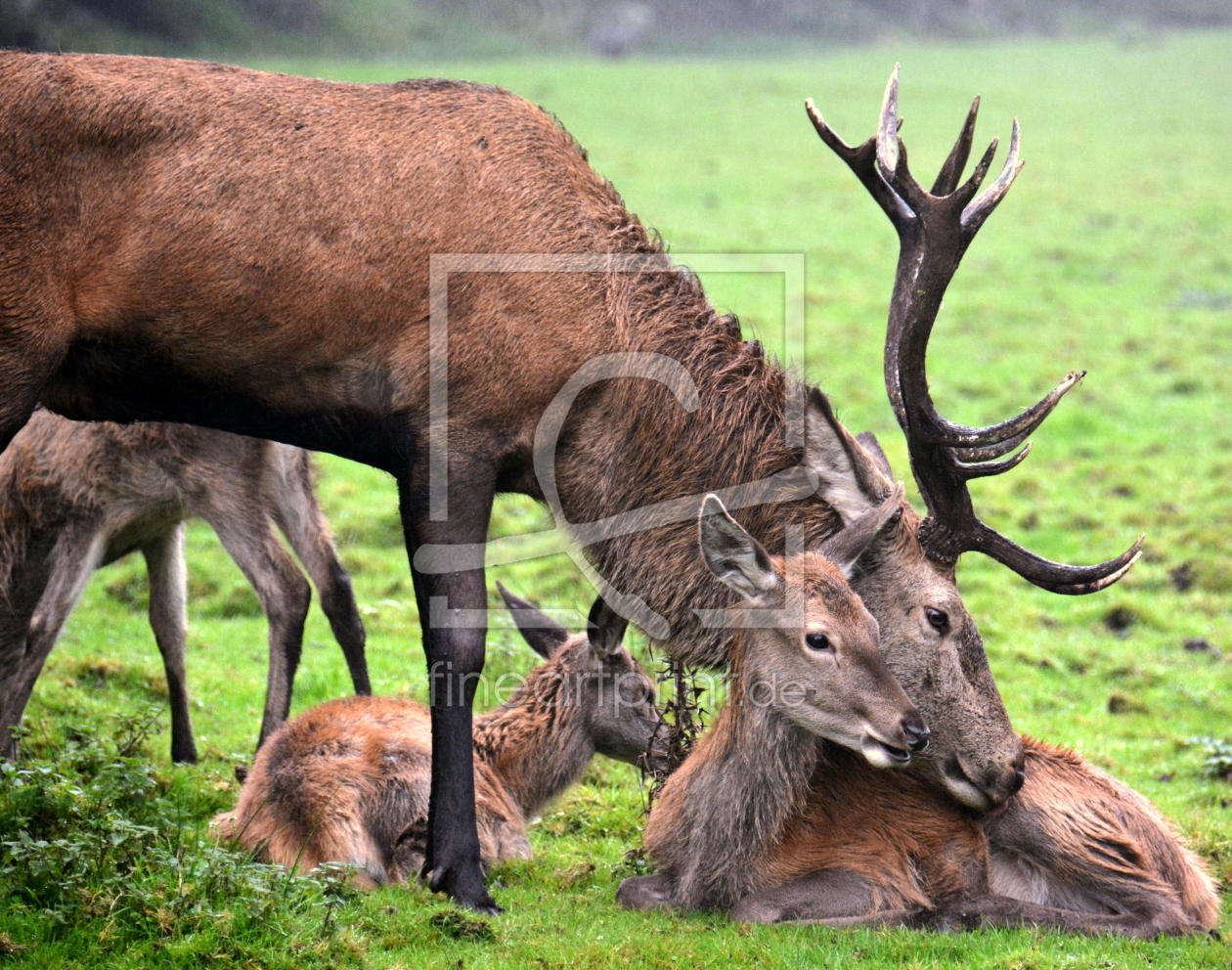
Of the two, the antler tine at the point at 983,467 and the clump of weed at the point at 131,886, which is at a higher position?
the antler tine at the point at 983,467

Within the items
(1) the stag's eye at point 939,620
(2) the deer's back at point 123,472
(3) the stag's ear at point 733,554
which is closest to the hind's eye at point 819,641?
(3) the stag's ear at point 733,554

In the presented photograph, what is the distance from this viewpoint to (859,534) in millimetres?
6152

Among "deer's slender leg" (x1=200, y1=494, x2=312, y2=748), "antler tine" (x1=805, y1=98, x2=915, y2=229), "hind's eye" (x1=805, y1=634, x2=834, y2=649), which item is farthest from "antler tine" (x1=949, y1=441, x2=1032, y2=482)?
"deer's slender leg" (x1=200, y1=494, x2=312, y2=748)

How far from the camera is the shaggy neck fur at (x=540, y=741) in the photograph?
23.2 feet

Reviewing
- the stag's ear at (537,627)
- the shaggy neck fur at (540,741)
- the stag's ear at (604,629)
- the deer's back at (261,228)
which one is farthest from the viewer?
the stag's ear at (537,627)

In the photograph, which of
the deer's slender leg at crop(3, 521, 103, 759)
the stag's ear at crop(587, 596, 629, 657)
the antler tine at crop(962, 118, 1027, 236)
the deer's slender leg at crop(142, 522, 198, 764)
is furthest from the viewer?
the deer's slender leg at crop(142, 522, 198, 764)

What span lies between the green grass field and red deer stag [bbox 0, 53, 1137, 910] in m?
0.73

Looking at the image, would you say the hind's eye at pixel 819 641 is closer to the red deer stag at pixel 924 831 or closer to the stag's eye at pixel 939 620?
the red deer stag at pixel 924 831

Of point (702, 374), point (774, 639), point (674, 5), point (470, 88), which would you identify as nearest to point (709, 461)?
point (702, 374)

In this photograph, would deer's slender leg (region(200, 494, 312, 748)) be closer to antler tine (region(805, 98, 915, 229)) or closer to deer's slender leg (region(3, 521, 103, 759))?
deer's slender leg (region(3, 521, 103, 759))

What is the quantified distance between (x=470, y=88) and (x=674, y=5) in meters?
50.1

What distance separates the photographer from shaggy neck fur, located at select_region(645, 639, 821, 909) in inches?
237

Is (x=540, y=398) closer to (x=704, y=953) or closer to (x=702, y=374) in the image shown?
(x=702, y=374)

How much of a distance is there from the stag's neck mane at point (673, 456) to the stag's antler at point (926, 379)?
49 cm
